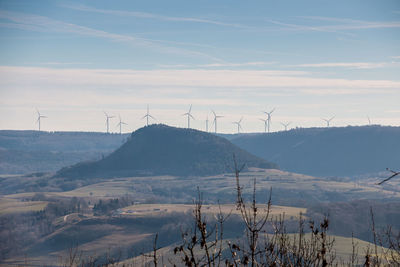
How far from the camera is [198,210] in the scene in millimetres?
14383

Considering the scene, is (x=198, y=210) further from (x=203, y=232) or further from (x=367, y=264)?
(x=367, y=264)

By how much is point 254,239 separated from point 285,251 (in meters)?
2.91

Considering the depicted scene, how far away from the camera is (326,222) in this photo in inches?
591

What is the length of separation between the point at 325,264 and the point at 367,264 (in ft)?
6.06

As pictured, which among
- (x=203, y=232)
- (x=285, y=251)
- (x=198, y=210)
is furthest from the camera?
(x=285, y=251)

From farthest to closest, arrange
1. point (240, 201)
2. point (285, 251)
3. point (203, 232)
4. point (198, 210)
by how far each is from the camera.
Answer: point (285, 251)
point (240, 201)
point (198, 210)
point (203, 232)

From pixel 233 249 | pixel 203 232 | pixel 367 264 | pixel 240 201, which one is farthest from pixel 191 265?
pixel 367 264

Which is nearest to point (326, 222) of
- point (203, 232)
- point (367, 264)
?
point (367, 264)

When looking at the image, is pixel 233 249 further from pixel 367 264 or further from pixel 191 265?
pixel 367 264

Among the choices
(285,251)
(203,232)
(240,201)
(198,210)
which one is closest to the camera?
(203,232)

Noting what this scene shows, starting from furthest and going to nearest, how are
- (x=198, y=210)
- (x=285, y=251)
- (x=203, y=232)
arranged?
(x=285, y=251) → (x=198, y=210) → (x=203, y=232)

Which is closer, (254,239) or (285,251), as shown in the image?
(254,239)

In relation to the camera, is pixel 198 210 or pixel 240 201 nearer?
pixel 198 210

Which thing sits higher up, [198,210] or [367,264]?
[198,210]
